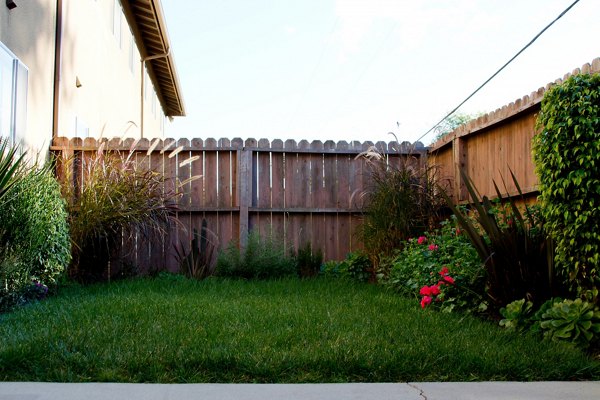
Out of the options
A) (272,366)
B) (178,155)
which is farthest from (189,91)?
(272,366)

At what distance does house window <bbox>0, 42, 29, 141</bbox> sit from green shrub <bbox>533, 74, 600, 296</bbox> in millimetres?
5317

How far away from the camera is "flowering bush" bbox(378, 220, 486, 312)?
187 inches

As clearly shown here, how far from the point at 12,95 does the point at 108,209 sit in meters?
1.68

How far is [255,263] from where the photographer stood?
7496mm

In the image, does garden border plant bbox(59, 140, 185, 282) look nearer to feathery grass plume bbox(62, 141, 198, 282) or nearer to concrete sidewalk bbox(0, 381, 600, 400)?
feathery grass plume bbox(62, 141, 198, 282)

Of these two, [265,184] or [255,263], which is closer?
[255,263]

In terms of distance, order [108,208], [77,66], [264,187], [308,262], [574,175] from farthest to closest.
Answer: [77,66], [264,187], [308,262], [108,208], [574,175]

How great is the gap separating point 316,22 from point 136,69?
7.01 m

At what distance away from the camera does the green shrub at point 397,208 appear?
22.9 ft

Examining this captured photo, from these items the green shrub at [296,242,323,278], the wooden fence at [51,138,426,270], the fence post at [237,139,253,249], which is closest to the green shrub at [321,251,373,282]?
the green shrub at [296,242,323,278]

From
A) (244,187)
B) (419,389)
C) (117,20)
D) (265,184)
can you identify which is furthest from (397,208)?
(117,20)

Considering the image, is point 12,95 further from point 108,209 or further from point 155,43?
point 155,43

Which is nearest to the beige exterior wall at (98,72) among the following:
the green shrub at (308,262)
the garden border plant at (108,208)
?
the garden border plant at (108,208)

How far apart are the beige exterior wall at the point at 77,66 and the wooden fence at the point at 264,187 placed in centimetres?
93
